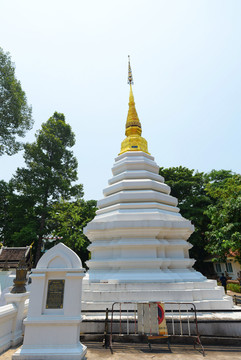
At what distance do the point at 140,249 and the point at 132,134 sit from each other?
7813 mm

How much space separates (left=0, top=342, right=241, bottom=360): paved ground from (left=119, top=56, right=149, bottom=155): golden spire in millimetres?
9410

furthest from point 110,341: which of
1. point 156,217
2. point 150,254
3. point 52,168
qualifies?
point 52,168

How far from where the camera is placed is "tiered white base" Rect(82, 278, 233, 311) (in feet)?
21.8

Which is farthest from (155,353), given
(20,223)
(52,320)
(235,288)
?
(20,223)

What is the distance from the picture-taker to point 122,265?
809cm

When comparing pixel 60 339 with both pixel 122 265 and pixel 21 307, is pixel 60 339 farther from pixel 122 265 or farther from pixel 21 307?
pixel 122 265

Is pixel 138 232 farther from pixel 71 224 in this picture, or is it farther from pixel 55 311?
pixel 71 224

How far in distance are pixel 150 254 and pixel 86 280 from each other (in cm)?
254

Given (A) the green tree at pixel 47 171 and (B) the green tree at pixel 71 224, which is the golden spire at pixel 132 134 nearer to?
(B) the green tree at pixel 71 224

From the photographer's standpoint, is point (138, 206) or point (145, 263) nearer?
point (145, 263)

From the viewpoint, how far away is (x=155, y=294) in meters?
6.73

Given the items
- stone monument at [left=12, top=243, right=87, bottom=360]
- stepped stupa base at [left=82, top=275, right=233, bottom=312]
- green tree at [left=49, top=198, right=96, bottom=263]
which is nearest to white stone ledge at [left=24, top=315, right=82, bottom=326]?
stone monument at [left=12, top=243, right=87, bottom=360]

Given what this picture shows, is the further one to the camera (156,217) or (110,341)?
(156,217)

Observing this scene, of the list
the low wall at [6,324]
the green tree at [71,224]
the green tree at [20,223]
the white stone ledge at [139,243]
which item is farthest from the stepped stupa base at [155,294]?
the green tree at [20,223]
